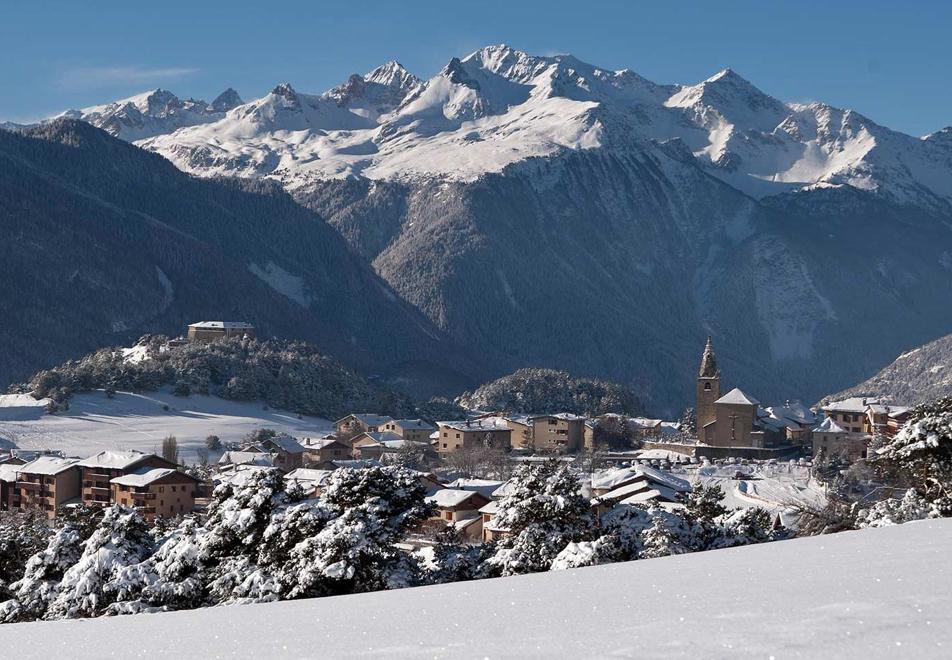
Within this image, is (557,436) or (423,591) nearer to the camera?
(423,591)

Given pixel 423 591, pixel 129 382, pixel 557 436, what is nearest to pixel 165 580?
pixel 423 591

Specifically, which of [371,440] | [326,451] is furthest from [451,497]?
[371,440]

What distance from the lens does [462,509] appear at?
251 feet

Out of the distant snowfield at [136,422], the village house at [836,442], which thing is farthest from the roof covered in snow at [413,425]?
the village house at [836,442]

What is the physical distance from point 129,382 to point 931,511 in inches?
4934

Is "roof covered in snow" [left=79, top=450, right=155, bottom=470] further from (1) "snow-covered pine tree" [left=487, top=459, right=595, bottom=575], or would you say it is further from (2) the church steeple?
(1) "snow-covered pine tree" [left=487, top=459, right=595, bottom=575]

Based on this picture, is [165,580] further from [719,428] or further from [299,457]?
[719,428]

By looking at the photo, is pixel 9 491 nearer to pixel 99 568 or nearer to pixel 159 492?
pixel 159 492

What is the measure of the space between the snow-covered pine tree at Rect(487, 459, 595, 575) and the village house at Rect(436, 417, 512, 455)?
94482mm

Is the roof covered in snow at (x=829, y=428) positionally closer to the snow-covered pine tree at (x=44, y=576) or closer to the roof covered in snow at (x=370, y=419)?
the roof covered in snow at (x=370, y=419)

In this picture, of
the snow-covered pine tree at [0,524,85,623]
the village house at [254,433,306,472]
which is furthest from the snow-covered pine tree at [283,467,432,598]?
the village house at [254,433,306,472]

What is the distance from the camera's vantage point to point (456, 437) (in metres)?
136

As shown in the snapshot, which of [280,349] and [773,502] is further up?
[280,349]

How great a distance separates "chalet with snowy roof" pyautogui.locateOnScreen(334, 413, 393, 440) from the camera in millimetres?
143925
